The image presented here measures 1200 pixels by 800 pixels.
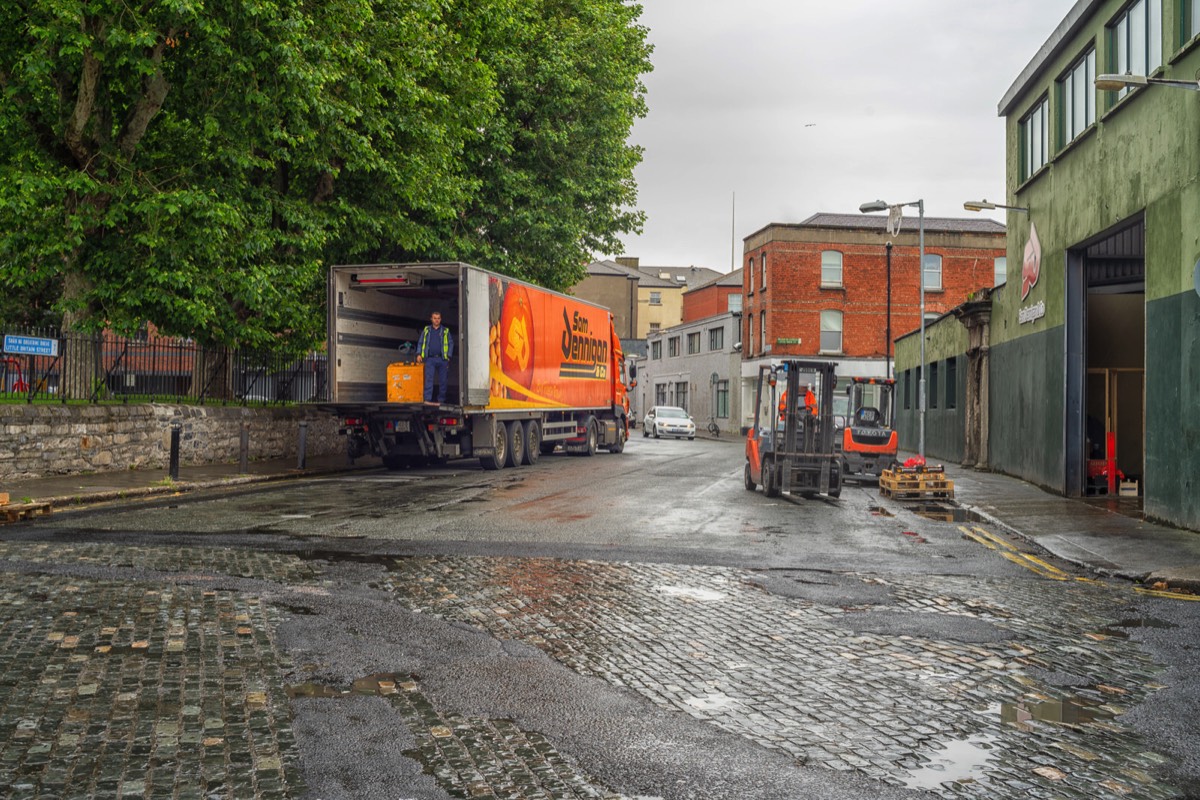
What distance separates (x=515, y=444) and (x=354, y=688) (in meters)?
19.7

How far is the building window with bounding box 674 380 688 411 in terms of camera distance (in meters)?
77.1

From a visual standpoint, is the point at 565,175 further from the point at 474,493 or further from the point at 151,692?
the point at 151,692

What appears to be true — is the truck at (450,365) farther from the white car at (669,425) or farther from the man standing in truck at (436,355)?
the white car at (669,425)

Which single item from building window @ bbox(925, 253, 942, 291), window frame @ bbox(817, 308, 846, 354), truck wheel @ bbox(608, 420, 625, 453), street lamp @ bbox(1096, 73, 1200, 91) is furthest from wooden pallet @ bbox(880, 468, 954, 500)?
building window @ bbox(925, 253, 942, 291)

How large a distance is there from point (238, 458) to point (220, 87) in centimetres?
792

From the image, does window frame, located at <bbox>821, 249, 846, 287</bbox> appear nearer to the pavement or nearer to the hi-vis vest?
the pavement

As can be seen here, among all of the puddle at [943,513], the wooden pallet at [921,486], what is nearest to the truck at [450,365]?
the wooden pallet at [921,486]

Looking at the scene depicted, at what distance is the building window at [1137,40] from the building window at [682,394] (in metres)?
58.7

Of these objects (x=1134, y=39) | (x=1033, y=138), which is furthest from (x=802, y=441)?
(x=1033, y=138)

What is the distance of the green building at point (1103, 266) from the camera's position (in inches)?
578

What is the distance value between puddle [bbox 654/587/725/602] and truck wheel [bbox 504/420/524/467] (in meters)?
16.0

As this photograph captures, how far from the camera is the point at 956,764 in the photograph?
4.80 meters

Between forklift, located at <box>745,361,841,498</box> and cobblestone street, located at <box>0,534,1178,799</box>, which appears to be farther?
forklift, located at <box>745,361,841,498</box>

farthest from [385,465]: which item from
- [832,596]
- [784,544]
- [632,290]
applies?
[632,290]
